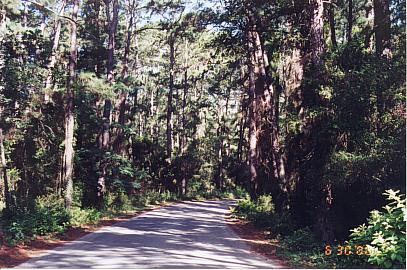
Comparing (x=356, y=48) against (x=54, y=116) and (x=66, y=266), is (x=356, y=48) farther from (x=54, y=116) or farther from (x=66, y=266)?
(x=54, y=116)

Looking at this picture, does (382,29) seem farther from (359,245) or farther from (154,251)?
(154,251)

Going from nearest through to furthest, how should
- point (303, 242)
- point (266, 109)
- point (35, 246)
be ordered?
point (303, 242) < point (35, 246) < point (266, 109)

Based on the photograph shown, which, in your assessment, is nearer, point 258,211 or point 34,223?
point 34,223

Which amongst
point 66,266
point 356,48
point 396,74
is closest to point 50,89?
point 66,266

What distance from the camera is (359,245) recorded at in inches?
310

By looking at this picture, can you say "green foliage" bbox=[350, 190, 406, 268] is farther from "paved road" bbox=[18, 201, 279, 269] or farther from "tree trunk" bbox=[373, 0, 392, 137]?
"tree trunk" bbox=[373, 0, 392, 137]

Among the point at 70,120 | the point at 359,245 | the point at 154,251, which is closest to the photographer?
the point at 359,245

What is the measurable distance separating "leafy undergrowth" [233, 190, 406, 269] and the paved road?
1088 millimetres

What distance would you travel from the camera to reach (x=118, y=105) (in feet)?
89.9

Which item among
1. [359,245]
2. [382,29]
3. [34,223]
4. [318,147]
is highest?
[382,29]

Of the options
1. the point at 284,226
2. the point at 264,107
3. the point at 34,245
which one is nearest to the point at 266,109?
the point at 264,107

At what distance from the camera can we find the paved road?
8.91m

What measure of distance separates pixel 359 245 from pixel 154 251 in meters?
5.37

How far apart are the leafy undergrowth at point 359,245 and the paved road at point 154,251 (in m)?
1.09
